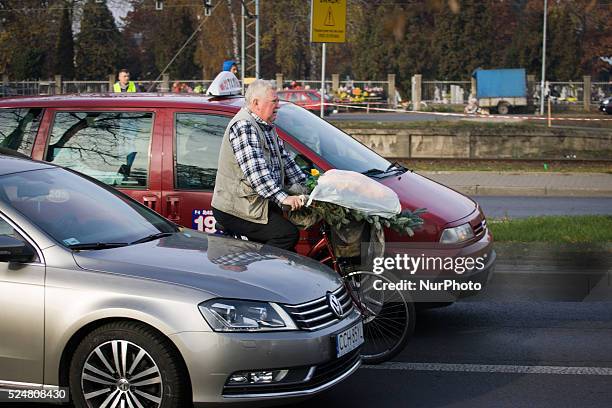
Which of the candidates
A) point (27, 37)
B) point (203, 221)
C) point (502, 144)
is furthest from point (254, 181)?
point (27, 37)

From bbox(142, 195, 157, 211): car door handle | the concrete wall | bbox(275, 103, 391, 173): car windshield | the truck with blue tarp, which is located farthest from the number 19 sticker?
the truck with blue tarp

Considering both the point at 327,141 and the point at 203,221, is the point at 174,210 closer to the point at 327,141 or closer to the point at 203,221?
the point at 203,221

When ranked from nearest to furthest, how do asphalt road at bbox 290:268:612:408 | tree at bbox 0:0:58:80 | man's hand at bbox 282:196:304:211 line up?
asphalt road at bbox 290:268:612:408 < man's hand at bbox 282:196:304:211 < tree at bbox 0:0:58:80

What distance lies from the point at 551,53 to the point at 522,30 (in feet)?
9.28

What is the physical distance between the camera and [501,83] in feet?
184

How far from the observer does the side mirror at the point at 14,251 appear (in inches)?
208

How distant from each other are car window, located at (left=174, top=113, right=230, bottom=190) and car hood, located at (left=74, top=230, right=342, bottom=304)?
5.57 ft

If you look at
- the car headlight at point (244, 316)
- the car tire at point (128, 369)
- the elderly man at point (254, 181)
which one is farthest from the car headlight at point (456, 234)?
the car tire at point (128, 369)

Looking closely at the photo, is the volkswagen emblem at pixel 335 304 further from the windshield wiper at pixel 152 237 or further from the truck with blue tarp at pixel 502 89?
the truck with blue tarp at pixel 502 89

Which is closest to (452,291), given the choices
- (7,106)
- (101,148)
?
(101,148)

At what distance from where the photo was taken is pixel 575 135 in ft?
88.6

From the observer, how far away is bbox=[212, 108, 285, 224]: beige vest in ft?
23.1

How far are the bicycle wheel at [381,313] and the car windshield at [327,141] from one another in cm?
107

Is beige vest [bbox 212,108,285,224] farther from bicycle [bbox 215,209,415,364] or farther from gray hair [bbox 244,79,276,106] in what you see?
bicycle [bbox 215,209,415,364]
